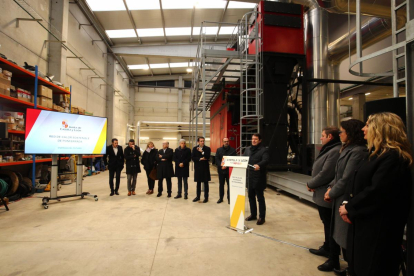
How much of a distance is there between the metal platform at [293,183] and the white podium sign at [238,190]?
2182mm

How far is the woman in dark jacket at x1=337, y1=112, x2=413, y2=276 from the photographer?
5.50 feet

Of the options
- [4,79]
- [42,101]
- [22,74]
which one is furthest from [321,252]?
[22,74]

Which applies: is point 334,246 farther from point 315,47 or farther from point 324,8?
point 324,8

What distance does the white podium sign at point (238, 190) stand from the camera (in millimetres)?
3801

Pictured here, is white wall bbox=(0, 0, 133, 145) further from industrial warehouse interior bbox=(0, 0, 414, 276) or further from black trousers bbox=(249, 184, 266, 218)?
black trousers bbox=(249, 184, 266, 218)

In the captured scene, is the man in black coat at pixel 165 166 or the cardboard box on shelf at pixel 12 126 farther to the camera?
the man in black coat at pixel 165 166

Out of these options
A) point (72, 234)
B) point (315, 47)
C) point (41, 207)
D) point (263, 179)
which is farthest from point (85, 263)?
point (315, 47)

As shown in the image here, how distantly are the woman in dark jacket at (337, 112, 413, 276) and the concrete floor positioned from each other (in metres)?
1.15

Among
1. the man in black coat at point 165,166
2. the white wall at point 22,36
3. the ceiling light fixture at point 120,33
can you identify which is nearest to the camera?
the man in black coat at point 165,166

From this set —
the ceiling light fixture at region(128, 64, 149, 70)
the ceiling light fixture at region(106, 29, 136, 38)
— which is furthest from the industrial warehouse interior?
the ceiling light fixture at region(128, 64, 149, 70)

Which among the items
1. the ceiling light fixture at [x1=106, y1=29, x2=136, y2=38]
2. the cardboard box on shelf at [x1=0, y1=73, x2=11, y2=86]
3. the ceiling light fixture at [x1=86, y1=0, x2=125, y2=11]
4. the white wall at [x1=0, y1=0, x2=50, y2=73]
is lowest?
the cardboard box on shelf at [x1=0, y1=73, x2=11, y2=86]

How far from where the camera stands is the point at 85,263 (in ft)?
9.21

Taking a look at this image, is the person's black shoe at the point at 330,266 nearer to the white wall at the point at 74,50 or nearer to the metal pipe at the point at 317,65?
the metal pipe at the point at 317,65

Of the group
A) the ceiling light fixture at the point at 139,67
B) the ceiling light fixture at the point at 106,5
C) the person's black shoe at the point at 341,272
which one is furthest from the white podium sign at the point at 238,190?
the ceiling light fixture at the point at 139,67
